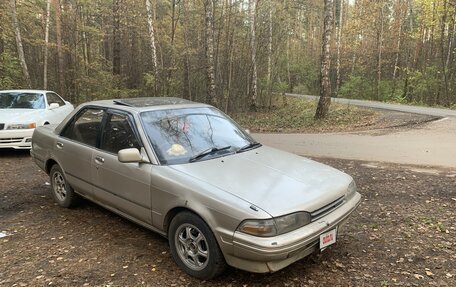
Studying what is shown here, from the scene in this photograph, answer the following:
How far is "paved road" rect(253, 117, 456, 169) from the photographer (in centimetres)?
858

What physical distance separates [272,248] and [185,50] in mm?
16548

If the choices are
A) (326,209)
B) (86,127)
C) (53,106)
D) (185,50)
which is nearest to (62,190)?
(86,127)

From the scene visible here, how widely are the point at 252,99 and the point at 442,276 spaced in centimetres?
1604

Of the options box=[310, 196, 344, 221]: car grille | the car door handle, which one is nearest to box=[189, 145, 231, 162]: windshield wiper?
the car door handle

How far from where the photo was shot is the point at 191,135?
4262mm

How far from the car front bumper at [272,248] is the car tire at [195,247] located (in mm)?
154

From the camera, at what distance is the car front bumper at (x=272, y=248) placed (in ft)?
9.79

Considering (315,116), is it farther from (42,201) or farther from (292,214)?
(292,214)

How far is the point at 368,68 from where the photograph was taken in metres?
32.4

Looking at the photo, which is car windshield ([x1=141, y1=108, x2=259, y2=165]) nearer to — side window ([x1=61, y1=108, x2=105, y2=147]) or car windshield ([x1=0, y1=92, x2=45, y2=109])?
side window ([x1=61, y1=108, x2=105, y2=147])

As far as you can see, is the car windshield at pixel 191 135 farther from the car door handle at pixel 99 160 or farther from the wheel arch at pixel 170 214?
the car door handle at pixel 99 160

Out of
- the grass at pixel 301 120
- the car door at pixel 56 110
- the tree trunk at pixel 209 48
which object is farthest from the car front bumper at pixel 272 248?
the tree trunk at pixel 209 48

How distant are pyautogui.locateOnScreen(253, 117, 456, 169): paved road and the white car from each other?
242 inches

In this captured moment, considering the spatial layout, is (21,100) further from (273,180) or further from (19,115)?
(273,180)
